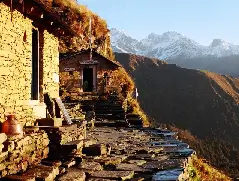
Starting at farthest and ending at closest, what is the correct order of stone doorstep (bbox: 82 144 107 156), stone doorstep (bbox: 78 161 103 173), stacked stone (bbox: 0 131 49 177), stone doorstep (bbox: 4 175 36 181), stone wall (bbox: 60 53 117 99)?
stone wall (bbox: 60 53 117 99)
stone doorstep (bbox: 82 144 107 156)
stone doorstep (bbox: 78 161 103 173)
stacked stone (bbox: 0 131 49 177)
stone doorstep (bbox: 4 175 36 181)

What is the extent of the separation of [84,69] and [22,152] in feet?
64.7

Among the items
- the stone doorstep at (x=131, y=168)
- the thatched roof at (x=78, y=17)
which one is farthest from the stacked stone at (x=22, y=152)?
the thatched roof at (x=78, y=17)

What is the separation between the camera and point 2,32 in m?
6.84

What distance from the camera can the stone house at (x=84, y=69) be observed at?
81.3 ft

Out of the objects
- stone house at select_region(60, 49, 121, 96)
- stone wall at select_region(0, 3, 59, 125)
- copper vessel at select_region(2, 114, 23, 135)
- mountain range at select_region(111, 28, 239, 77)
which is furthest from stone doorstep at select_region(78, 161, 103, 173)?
mountain range at select_region(111, 28, 239, 77)

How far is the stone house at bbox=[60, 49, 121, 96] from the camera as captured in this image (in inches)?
976

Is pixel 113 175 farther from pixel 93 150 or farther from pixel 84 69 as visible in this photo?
pixel 84 69

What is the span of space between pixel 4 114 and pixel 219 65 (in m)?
133

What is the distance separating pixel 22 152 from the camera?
6.14 metres

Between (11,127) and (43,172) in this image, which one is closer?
(43,172)

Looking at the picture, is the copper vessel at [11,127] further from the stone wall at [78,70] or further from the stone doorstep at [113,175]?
the stone wall at [78,70]

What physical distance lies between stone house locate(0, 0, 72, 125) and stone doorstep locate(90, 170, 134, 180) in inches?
87.8

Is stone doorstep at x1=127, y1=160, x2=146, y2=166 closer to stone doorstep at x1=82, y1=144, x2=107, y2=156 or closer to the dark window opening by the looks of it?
stone doorstep at x1=82, y1=144, x2=107, y2=156

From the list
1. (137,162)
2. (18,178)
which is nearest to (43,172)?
(18,178)
